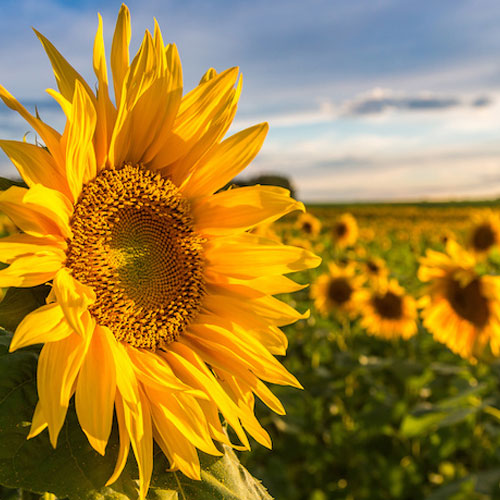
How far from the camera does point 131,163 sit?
53.1 inches

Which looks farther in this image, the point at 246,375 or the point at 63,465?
the point at 246,375

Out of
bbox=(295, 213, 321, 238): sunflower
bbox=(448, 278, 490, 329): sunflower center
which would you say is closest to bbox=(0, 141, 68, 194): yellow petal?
bbox=(448, 278, 490, 329): sunflower center

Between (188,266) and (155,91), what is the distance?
0.44 meters

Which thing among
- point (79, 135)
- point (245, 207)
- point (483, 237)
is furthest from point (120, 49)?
point (483, 237)

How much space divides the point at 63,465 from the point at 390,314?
562 centimetres

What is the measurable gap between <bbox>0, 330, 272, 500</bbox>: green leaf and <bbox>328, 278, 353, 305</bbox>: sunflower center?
18.3 feet

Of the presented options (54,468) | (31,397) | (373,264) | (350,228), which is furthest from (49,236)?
(350,228)

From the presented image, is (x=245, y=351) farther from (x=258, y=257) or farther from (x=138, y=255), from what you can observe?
(x=138, y=255)

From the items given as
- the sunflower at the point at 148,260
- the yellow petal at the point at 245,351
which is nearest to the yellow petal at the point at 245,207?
the sunflower at the point at 148,260

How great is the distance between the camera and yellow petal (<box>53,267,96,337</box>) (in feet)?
3.23

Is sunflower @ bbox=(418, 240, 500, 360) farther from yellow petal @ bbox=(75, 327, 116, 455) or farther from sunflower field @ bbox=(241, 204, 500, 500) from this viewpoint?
yellow petal @ bbox=(75, 327, 116, 455)

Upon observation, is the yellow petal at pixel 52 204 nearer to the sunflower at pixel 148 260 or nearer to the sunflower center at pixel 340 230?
the sunflower at pixel 148 260

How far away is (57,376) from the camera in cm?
99

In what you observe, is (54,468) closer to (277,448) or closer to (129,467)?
(129,467)
